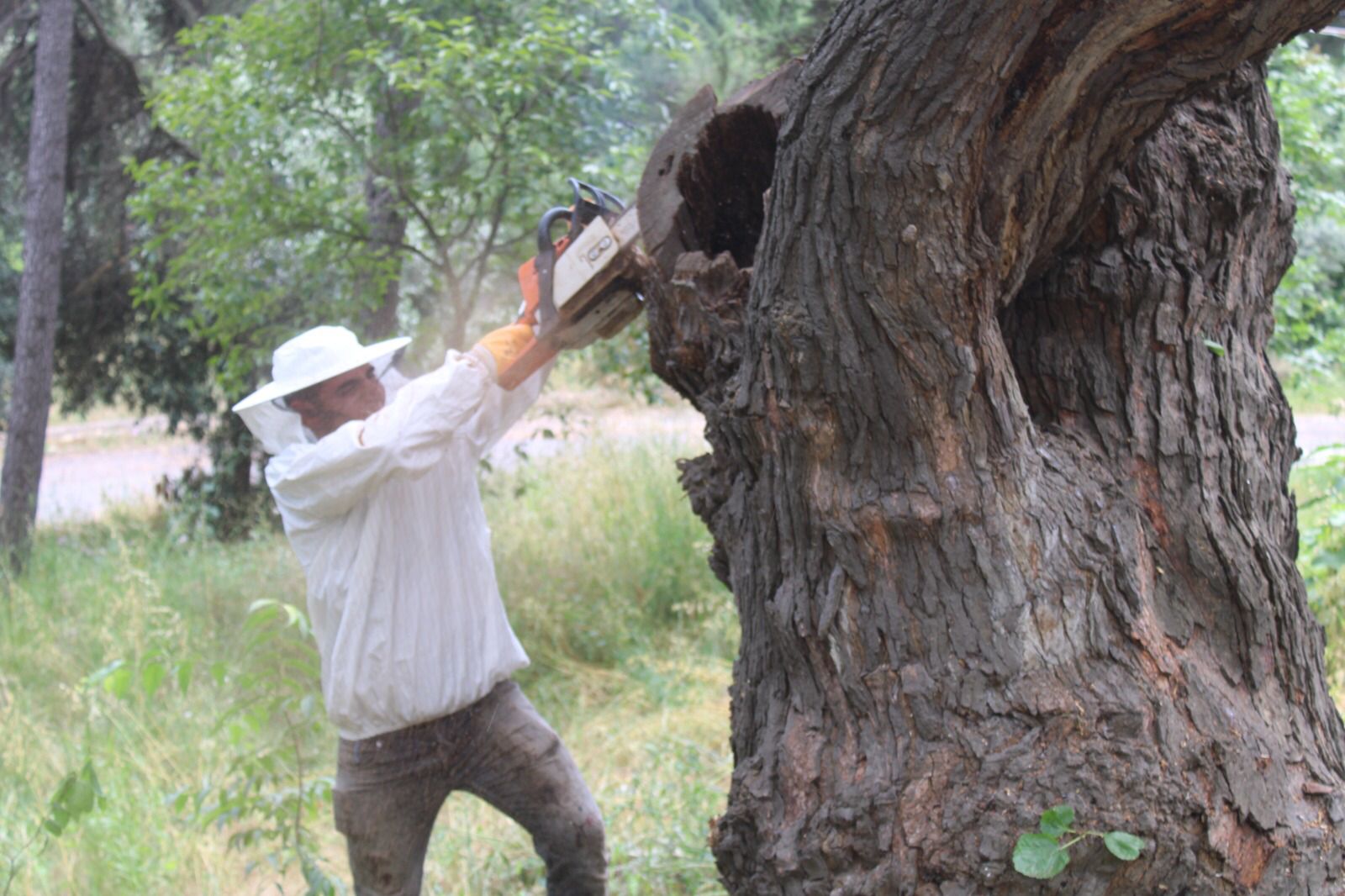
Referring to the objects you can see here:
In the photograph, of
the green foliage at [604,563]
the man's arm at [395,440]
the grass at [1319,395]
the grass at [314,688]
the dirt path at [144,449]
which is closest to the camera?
the man's arm at [395,440]

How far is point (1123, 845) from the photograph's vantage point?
1675 mm

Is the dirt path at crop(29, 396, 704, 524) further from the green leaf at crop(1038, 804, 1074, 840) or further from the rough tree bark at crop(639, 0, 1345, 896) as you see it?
the green leaf at crop(1038, 804, 1074, 840)

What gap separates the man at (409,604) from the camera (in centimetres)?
266

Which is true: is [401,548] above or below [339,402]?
below

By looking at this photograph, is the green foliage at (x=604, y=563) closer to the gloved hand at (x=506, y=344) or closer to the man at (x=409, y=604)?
the man at (x=409, y=604)

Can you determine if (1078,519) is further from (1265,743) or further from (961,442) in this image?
(1265,743)

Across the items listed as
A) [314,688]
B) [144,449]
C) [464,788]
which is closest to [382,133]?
[314,688]

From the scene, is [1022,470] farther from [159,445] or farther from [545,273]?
Answer: [159,445]

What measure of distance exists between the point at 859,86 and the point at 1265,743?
1272 mm

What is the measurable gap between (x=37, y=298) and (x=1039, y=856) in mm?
8169

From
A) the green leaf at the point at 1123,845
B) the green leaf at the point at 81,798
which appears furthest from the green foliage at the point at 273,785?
the green leaf at the point at 1123,845

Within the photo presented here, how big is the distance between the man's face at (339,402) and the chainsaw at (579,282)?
43cm

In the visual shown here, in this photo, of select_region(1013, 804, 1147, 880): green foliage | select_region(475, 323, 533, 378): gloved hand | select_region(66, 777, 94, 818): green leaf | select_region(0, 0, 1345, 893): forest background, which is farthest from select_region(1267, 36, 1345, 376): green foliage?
select_region(66, 777, 94, 818): green leaf

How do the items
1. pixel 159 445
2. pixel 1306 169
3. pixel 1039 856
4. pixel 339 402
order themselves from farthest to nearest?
pixel 159 445 → pixel 1306 169 → pixel 339 402 → pixel 1039 856
